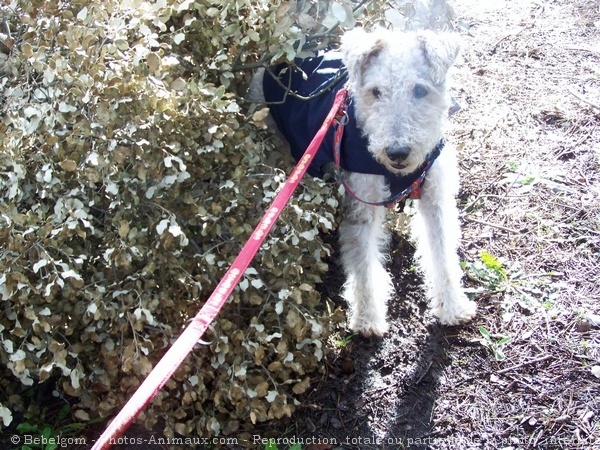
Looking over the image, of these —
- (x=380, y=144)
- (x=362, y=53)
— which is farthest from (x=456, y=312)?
(x=362, y=53)

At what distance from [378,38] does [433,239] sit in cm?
127

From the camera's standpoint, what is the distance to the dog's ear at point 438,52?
10.5ft

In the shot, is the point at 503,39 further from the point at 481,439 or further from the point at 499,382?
the point at 481,439

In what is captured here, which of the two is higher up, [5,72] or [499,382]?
[5,72]

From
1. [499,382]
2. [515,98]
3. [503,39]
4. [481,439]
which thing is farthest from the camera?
[503,39]

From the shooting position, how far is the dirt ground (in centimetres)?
314

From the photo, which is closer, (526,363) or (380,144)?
(380,144)

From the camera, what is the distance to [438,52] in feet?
10.6

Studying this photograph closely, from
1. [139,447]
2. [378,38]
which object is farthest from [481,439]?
[378,38]

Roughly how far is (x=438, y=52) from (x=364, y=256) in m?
1.27

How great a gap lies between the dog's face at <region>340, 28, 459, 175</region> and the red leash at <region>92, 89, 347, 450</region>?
46cm

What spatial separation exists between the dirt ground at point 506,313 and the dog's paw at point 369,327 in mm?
56

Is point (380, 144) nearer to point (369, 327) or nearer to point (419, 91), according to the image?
point (419, 91)

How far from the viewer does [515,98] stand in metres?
5.34
